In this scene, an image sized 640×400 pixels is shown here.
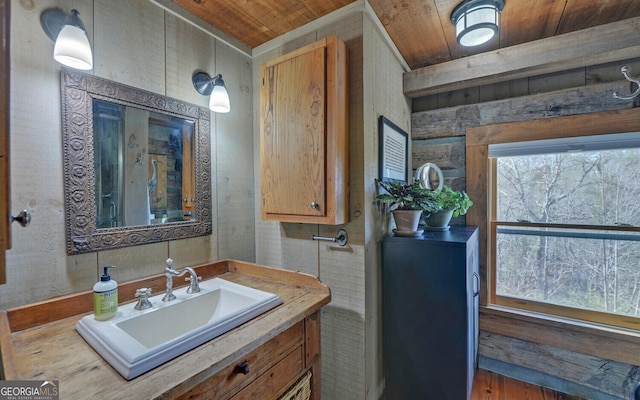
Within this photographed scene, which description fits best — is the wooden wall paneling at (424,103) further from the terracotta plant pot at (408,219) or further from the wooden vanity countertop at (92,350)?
the wooden vanity countertop at (92,350)

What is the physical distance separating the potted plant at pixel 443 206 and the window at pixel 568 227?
54 centimetres

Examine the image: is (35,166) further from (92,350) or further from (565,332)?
(565,332)

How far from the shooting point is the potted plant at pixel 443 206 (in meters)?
1.59

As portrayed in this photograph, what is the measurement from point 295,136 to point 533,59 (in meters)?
1.57

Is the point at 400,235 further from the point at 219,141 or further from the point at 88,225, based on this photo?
the point at 88,225

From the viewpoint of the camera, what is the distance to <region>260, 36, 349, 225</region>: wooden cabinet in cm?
135

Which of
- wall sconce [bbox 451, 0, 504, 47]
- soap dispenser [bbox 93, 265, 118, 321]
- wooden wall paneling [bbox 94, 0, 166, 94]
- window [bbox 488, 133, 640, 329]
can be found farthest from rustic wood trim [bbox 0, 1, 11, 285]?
window [bbox 488, 133, 640, 329]

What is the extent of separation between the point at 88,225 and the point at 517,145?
257cm

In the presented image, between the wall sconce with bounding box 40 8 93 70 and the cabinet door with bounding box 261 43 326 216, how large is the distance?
78 cm

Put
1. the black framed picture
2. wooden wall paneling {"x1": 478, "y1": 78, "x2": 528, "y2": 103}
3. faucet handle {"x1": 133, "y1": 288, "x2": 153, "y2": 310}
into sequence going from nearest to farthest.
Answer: faucet handle {"x1": 133, "y1": 288, "x2": 153, "y2": 310}
the black framed picture
wooden wall paneling {"x1": 478, "y1": 78, "x2": 528, "y2": 103}

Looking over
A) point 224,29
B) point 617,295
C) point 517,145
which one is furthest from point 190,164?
point 617,295

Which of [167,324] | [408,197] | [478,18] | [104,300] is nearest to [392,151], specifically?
[408,197]

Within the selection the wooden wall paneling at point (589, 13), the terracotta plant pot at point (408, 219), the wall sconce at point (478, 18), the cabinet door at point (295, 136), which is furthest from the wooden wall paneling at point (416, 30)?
the terracotta plant pot at point (408, 219)

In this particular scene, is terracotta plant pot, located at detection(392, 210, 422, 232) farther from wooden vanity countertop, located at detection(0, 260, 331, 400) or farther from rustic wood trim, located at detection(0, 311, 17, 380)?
rustic wood trim, located at detection(0, 311, 17, 380)
